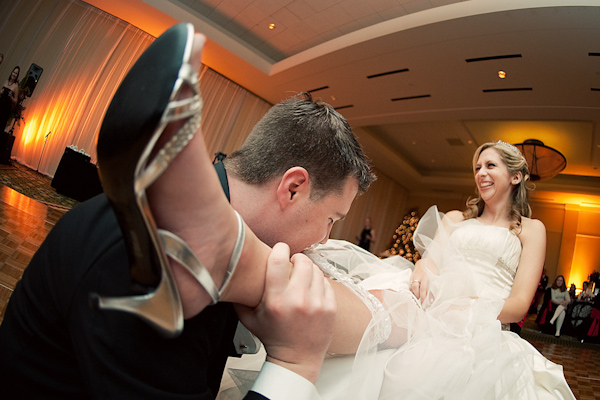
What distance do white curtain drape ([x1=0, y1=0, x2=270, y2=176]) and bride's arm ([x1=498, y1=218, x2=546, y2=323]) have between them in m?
8.96

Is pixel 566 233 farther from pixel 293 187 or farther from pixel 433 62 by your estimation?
pixel 293 187

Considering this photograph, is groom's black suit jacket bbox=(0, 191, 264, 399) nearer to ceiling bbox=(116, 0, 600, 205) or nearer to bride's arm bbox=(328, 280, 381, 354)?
bride's arm bbox=(328, 280, 381, 354)

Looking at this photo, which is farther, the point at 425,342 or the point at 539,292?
the point at 539,292

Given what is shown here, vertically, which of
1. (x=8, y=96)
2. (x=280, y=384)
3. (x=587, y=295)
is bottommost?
(x=280, y=384)

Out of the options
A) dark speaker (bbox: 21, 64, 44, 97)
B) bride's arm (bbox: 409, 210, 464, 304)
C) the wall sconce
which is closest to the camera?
bride's arm (bbox: 409, 210, 464, 304)

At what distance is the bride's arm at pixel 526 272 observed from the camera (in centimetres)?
200

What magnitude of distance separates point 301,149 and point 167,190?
48cm

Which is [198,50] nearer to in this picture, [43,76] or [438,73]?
[438,73]

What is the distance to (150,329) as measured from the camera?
49 cm

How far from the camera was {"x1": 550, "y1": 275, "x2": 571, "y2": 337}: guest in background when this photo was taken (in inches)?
318

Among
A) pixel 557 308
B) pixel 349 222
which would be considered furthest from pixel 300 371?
pixel 349 222

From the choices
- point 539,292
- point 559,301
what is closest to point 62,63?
point 559,301

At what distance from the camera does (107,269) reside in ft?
1.65

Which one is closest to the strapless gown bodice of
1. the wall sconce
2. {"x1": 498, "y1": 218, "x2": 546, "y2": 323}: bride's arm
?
{"x1": 498, "y1": 218, "x2": 546, "y2": 323}: bride's arm
